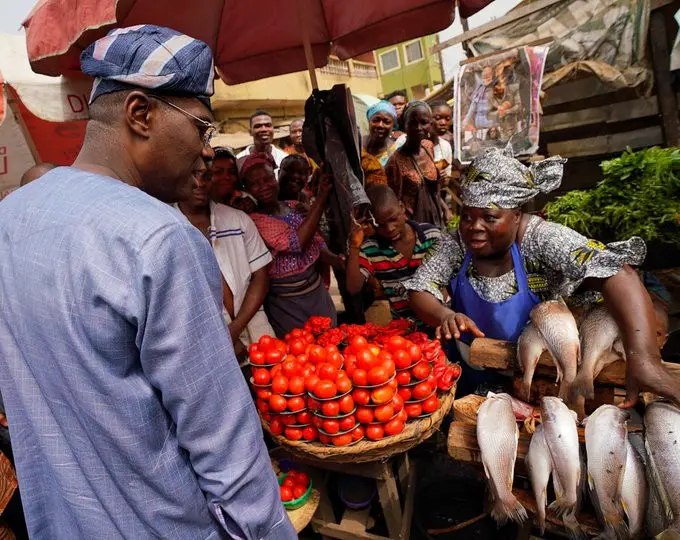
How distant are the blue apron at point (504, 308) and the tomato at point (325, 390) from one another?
0.98m

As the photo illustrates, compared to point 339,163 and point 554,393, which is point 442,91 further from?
point 554,393

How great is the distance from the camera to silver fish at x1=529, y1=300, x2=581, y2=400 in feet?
5.77

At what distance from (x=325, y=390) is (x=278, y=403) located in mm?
320

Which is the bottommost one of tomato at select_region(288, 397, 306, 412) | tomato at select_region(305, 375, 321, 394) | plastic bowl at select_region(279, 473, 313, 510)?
plastic bowl at select_region(279, 473, 313, 510)

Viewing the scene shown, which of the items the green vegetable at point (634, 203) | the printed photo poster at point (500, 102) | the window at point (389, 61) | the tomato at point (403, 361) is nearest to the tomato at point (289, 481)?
the tomato at point (403, 361)

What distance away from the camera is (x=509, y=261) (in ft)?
7.77

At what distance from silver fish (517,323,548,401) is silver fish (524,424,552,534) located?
245mm

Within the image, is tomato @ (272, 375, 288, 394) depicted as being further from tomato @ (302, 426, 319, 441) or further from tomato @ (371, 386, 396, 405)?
tomato @ (371, 386, 396, 405)

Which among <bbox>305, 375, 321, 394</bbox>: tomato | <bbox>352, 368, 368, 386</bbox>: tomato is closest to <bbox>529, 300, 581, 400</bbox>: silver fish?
<bbox>352, 368, 368, 386</bbox>: tomato

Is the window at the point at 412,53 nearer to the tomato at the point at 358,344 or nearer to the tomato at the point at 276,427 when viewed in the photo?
the tomato at the point at 358,344

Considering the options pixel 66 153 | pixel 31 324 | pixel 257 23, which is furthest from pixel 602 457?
pixel 66 153

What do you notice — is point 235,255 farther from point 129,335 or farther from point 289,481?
point 129,335

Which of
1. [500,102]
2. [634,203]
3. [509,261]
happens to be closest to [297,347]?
[509,261]

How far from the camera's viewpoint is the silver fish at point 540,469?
5.25ft
